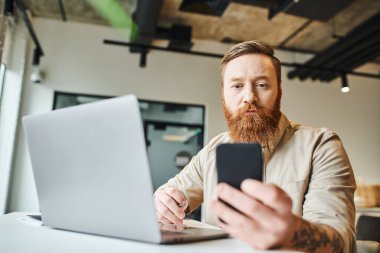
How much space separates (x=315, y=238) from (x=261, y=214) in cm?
25

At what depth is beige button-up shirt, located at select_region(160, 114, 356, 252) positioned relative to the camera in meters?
0.97

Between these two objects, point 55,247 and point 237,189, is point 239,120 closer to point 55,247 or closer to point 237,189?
point 237,189

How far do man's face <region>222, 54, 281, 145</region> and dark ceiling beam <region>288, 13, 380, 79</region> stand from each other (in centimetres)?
391

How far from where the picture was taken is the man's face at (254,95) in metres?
1.42

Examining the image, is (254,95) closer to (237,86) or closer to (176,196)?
(237,86)

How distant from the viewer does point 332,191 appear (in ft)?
3.42

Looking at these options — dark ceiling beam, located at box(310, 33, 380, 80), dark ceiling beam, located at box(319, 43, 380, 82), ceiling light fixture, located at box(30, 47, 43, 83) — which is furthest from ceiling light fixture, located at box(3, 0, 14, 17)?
dark ceiling beam, located at box(319, 43, 380, 82)

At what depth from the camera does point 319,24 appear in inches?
220

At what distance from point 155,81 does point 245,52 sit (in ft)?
15.1

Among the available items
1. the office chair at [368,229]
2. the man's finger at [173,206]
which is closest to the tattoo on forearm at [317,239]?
the man's finger at [173,206]

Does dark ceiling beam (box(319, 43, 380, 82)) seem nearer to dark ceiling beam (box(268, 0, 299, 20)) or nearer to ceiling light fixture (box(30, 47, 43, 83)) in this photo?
dark ceiling beam (box(268, 0, 299, 20))

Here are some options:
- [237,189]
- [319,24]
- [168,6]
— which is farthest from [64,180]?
[319,24]

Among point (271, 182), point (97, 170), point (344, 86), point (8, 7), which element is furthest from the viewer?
point (344, 86)

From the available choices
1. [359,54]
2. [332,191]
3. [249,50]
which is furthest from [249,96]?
[359,54]
